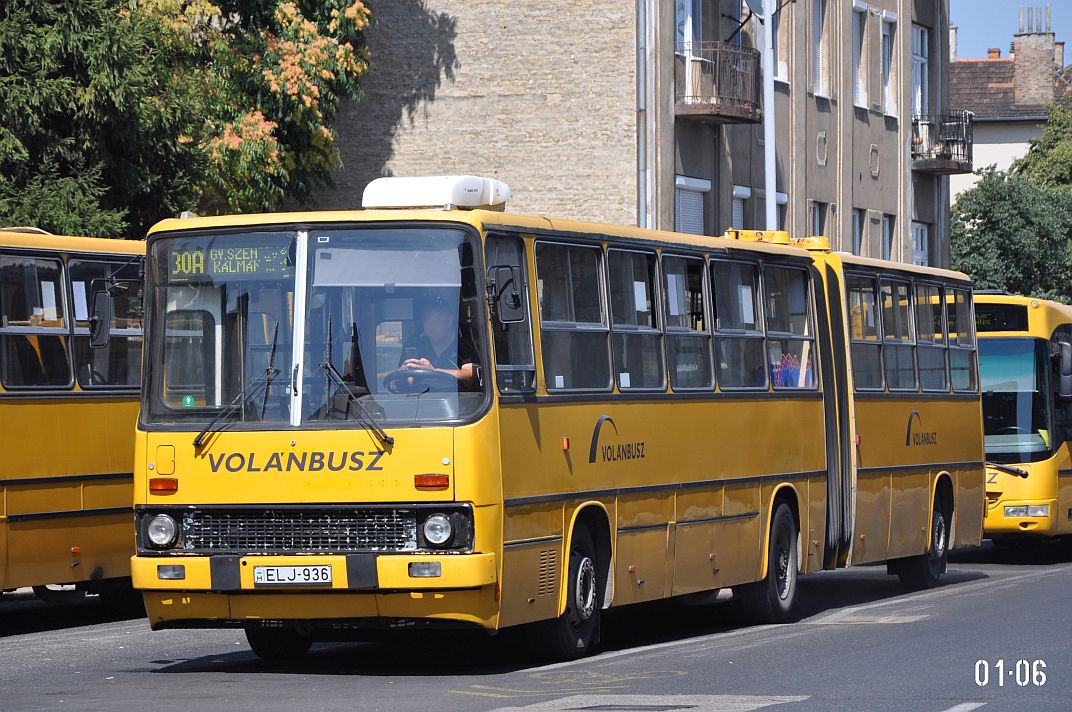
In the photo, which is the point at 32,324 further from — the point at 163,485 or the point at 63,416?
the point at 163,485

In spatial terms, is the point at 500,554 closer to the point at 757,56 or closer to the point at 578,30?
the point at 578,30

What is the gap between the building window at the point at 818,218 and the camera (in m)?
39.4

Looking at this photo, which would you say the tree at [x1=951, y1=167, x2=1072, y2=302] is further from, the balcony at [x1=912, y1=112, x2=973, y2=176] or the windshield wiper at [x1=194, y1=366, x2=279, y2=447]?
→ the windshield wiper at [x1=194, y1=366, x2=279, y2=447]

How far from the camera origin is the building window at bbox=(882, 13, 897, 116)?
43594mm

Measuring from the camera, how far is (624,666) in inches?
494

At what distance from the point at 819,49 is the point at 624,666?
29.0 metres

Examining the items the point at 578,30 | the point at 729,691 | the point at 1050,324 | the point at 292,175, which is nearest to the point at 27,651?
the point at 729,691

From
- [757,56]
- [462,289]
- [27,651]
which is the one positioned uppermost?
[757,56]

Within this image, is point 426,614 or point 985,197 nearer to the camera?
point 426,614

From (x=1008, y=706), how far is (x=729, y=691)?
1554 millimetres

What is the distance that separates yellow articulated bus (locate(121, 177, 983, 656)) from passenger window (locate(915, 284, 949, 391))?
5518 mm

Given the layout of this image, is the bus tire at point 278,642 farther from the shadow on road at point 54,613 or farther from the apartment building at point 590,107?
the apartment building at point 590,107

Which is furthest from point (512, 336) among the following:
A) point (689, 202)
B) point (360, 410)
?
point (689, 202)

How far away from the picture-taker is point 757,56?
34.6 metres
